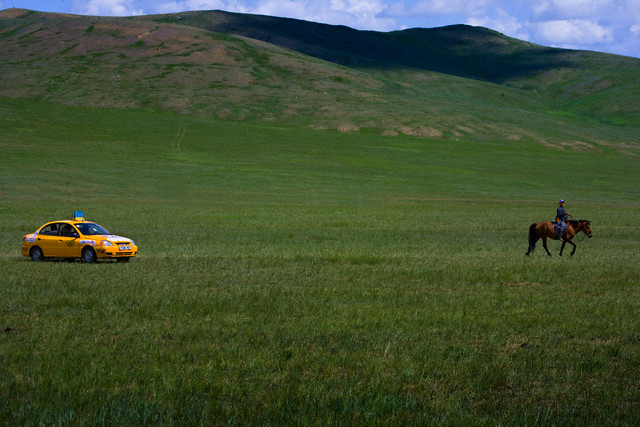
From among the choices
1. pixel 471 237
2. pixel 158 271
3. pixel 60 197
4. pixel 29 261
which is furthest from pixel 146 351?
pixel 60 197

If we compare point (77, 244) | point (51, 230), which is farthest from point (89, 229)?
point (51, 230)

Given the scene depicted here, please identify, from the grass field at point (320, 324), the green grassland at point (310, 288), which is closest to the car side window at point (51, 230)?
the grass field at point (320, 324)

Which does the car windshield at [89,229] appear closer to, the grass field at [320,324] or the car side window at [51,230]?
the car side window at [51,230]

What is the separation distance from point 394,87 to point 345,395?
6026 inches

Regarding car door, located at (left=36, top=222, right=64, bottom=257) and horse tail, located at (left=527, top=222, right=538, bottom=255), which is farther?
horse tail, located at (left=527, top=222, right=538, bottom=255)

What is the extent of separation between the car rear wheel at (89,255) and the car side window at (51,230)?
141 cm

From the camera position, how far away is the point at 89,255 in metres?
24.1

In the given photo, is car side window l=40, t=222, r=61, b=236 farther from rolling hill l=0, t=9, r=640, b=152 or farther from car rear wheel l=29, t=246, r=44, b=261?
rolling hill l=0, t=9, r=640, b=152

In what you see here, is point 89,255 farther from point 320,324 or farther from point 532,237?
point 532,237

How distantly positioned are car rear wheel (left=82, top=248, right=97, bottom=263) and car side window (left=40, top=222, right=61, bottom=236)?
1407 millimetres

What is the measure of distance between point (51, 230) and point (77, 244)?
1669 millimetres

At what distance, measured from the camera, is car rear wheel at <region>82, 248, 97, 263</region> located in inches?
945

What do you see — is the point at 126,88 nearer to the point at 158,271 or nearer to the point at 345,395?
the point at 158,271

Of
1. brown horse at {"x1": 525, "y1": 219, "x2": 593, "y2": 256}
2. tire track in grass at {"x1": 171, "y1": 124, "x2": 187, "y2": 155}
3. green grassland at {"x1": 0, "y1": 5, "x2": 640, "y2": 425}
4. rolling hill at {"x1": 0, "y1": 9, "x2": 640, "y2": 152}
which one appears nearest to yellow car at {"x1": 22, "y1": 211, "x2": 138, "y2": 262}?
green grassland at {"x1": 0, "y1": 5, "x2": 640, "y2": 425}
